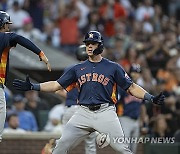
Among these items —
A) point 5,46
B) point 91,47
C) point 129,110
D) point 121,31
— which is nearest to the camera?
point 5,46

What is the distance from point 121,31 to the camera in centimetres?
1998

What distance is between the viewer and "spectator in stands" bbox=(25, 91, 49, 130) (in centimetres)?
1546

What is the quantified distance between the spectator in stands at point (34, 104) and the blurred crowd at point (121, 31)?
5 cm

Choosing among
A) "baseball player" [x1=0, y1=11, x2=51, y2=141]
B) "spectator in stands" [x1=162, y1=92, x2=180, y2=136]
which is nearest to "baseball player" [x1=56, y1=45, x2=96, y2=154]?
"baseball player" [x1=0, y1=11, x2=51, y2=141]

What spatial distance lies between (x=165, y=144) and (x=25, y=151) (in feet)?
8.49

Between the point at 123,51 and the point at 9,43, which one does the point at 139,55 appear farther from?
the point at 9,43

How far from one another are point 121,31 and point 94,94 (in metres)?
9.88

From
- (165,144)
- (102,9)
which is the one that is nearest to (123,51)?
(102,9)

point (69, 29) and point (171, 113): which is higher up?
point (69, 29)

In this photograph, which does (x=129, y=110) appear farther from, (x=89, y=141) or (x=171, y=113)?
(x=171, y=113)

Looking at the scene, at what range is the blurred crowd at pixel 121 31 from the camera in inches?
710

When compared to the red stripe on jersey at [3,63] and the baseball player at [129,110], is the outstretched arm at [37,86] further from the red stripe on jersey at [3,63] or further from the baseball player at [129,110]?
the baseball player at [129,110]

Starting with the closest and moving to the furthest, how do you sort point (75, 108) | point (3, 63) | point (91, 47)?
point (3, 63), point (91, 47), point (75, 108)

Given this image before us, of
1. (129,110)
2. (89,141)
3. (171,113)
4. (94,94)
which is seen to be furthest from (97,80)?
(171,113)
